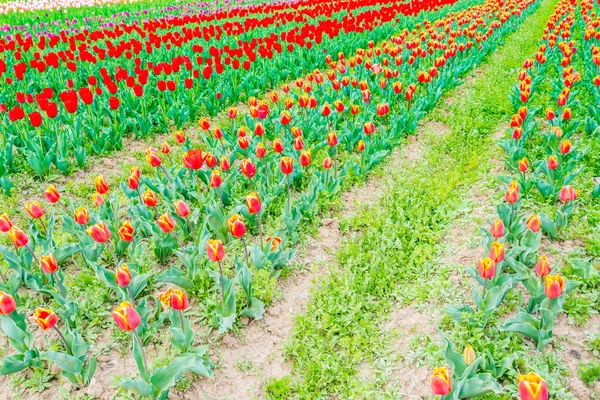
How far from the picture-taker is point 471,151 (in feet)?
19.4

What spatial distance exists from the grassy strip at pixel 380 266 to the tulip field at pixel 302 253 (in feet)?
0.06

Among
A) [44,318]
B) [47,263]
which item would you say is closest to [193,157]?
[47,263]

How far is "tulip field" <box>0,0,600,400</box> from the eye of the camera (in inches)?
109

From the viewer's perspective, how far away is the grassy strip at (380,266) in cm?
296

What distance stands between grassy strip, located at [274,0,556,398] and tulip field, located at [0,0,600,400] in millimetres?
17

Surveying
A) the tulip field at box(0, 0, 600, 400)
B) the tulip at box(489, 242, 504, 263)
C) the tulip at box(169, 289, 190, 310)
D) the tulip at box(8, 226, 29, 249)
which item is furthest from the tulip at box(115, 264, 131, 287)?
the tulip at box(489, 242, 504, 263)

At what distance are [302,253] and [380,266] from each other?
2.35ft

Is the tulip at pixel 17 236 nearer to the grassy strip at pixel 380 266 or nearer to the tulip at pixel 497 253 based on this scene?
the grassy strip at pixel 380 266

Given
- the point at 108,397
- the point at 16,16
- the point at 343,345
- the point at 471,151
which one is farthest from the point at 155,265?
the point at 16,16

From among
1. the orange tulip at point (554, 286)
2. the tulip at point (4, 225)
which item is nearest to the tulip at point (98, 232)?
the tulip at point (4, 225)

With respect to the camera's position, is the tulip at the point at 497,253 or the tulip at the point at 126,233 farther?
the tulip at the point at 126,233

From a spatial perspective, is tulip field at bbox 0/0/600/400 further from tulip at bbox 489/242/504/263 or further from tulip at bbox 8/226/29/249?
tulip at bbox 489/242/504/263

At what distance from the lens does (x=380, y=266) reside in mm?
3865

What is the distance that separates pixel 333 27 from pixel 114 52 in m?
5.95
